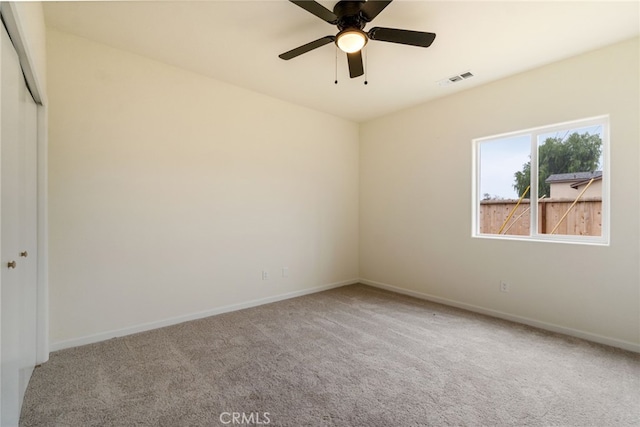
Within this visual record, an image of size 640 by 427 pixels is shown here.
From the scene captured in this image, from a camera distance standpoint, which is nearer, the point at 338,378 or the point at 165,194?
the point at 338,378

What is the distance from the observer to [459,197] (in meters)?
3.56

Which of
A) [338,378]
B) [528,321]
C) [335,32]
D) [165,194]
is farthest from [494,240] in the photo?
[165,194]

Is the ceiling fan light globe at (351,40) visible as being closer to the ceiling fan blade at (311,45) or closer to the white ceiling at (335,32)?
the ceiling fan blade at (311,45)

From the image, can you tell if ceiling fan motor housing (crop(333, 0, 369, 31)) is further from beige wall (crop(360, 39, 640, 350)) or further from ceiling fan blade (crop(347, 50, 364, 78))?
beige wall (crop(360, 39, 640, 350))

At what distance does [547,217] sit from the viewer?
9.88 feet

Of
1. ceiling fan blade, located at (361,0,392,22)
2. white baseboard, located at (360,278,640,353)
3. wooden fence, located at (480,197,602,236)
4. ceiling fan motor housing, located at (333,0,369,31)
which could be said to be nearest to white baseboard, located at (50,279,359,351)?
white baseboard, located at (360,278,640,353)

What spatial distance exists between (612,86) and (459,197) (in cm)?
164

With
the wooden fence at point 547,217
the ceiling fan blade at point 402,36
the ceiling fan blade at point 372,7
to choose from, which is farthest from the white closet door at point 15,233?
the wooden fence at point 547,217

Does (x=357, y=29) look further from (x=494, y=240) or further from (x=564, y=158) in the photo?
(x=494, y=240)

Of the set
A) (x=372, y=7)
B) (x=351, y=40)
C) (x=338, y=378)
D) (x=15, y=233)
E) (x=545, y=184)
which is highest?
(x=372, y=7)

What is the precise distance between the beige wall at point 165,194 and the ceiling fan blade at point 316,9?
6.00ft

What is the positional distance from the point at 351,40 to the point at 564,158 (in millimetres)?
2557

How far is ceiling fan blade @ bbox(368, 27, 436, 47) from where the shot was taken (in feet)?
6.45

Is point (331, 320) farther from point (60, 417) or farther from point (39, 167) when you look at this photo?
point (39, 167)
